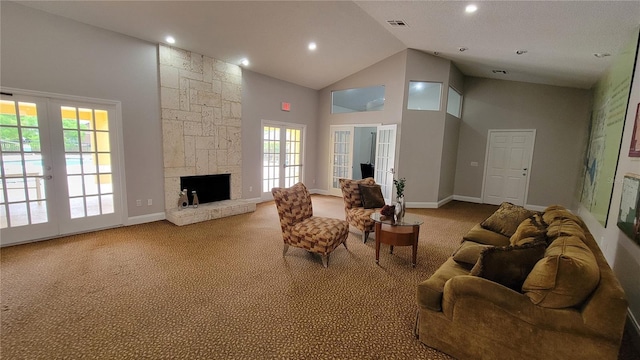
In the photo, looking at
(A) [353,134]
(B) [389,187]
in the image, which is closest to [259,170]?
(A) [353,134]

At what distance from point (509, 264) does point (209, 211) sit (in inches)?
179

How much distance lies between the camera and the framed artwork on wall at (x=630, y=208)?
7.25 feet

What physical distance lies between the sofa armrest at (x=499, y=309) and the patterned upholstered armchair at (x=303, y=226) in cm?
155

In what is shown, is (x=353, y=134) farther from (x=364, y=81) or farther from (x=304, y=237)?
(x=304, y=237)

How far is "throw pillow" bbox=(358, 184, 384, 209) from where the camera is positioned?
429cm

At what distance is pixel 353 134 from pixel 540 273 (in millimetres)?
5863

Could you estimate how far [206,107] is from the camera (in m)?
5.14

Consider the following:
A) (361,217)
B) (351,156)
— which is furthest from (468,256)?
(351,156)

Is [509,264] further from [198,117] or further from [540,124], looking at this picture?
[540,124]

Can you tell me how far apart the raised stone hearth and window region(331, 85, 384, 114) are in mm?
3741

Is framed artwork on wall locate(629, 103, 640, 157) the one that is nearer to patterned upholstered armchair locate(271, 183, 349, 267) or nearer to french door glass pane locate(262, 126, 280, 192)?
patterned upholstered armchair locate(271, 183, 349, 267)

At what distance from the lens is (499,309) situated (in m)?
1.62

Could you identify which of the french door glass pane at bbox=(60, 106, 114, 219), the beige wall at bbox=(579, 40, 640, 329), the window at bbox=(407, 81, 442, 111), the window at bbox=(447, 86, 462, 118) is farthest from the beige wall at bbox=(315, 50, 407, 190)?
the french door glass pane at bbox=(60, 106, 114, 219)

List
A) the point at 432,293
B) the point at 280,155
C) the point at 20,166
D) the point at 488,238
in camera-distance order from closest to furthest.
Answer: the point at 432,293 < the point at 488,238 < the point at 20,166 < the point at 280,155
